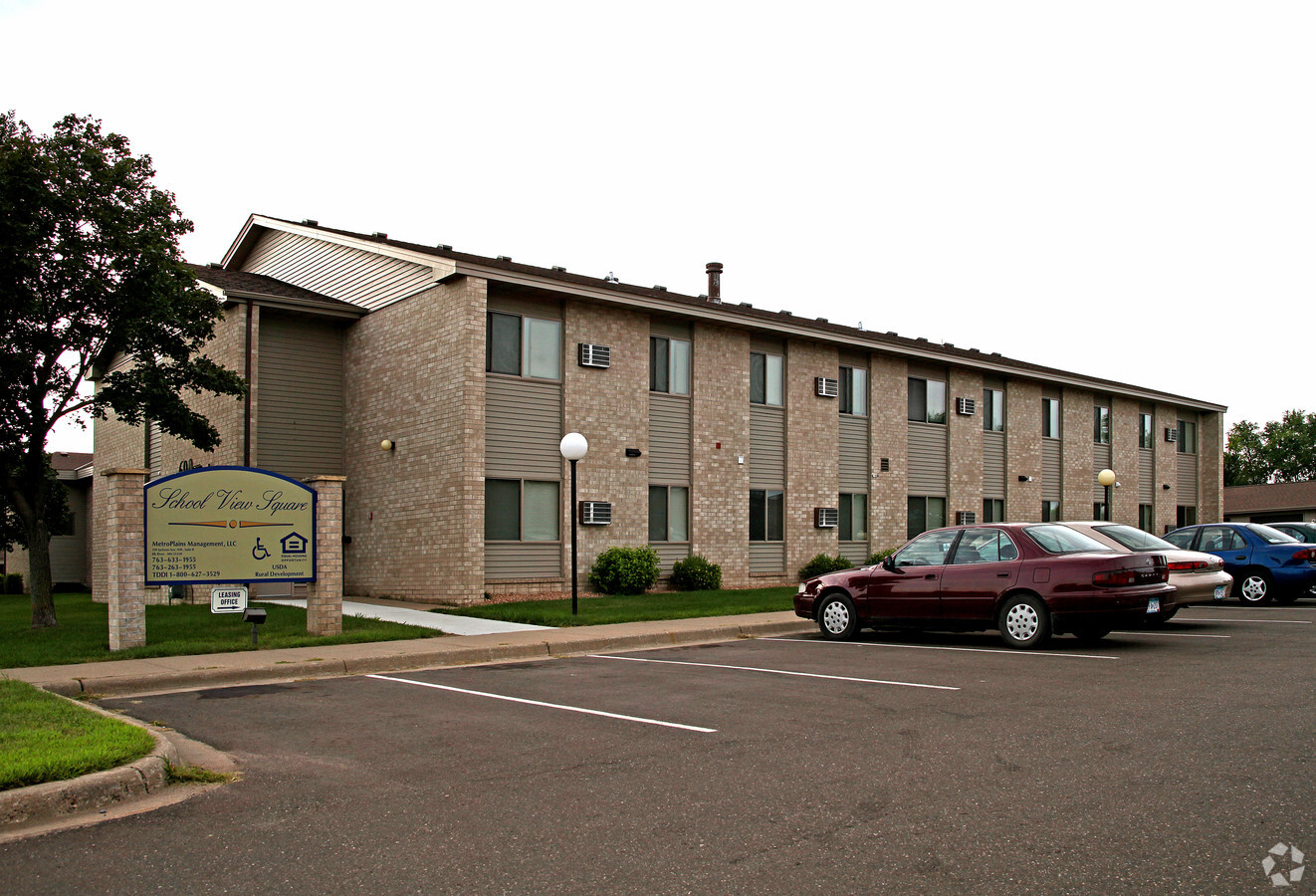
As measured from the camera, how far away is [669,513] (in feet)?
78.5

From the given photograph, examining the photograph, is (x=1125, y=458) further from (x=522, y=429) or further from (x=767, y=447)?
(x=522, y=429)

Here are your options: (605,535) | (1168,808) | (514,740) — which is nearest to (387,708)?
(514,740)

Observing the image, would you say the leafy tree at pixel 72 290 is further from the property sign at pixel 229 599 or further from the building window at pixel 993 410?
the building window at pixel 993 410

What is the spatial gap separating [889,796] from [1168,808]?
1.37 m

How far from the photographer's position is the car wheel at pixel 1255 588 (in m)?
19.0

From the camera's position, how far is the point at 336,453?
2417cm

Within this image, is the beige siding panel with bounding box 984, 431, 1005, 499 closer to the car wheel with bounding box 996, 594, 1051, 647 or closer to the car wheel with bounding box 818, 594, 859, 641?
the car wheel with bounding box 818, 594, 859, 641

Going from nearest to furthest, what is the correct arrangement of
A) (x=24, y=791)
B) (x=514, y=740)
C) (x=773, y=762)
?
(x=24, y=791), (x=773, y=762), (x=514, y=740)

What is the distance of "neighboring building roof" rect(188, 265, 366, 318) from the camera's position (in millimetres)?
21953

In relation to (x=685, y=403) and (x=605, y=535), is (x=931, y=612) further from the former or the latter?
(x=685, y=403)

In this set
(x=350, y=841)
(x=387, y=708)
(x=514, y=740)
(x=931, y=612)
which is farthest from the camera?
(x=931, y=612)

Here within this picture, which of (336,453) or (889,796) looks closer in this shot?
(889,796)

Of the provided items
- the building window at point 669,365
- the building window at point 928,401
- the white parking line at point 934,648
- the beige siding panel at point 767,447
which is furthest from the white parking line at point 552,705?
the building window at point 928,401

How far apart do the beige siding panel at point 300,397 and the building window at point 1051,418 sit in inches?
872
